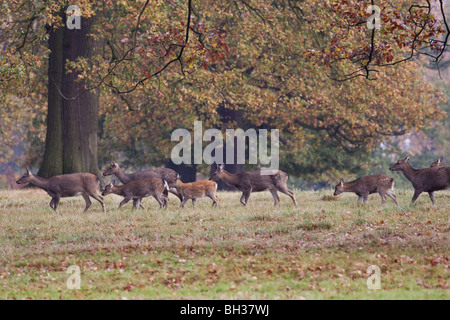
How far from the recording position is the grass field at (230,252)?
408 inches

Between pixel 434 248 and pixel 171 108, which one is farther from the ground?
pixel 171 108

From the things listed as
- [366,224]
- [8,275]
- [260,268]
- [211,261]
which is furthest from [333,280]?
[8,275]

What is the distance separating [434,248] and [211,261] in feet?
13.6

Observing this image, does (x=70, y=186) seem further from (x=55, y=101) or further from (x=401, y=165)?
(x=401, y=165)

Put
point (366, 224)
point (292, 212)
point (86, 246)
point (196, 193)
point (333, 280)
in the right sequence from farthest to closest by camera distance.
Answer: point (196, 193) < point (292, 212) < point (366, 224) < point (86, 246) < point (333, 280)

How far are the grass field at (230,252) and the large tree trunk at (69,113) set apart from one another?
5.17 metres

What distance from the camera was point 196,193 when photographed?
19641mm

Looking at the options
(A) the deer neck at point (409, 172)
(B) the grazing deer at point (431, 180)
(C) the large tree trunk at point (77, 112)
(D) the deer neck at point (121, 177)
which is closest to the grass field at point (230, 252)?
(B) the grazing deer at point (431, 180)

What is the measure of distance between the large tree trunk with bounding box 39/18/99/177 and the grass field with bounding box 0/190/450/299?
17.0ft

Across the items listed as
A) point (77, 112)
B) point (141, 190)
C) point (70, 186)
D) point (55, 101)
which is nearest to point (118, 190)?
point (141, 190)

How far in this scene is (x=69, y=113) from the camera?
77.8ft

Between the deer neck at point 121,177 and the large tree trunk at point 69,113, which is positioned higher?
the large tree trunk at point 69,113

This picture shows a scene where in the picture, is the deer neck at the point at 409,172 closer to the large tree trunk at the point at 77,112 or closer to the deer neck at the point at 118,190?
the deer neck at the point at 118,190
